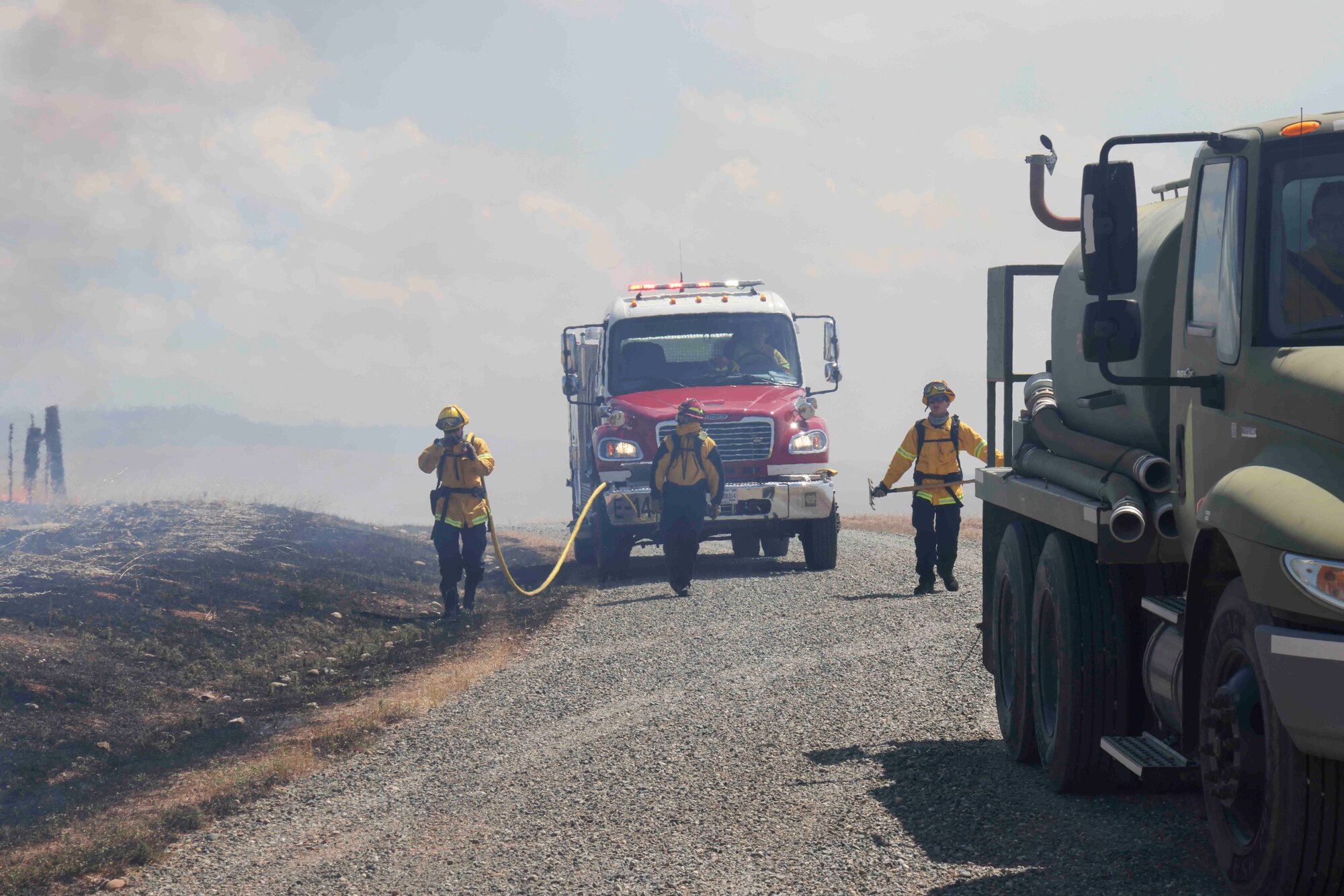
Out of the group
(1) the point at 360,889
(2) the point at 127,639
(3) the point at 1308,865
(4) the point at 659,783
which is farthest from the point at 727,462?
(3) the point at 1308,865

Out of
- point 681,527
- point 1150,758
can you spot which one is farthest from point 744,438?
point 1150,758

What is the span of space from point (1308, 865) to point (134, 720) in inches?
343

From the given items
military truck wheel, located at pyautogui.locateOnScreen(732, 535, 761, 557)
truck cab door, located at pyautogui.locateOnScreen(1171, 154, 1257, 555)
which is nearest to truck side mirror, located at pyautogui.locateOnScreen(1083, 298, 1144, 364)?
truck cab door, located at pyautogui.locateOnScreen(1171, 154, 1257, 555)

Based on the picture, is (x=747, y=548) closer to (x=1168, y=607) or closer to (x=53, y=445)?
(x=1168, y=607)

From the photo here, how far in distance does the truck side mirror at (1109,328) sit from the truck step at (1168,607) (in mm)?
1013

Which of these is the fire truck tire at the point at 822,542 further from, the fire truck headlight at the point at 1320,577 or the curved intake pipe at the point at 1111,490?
the fire truck headlight at the point at 1320,577

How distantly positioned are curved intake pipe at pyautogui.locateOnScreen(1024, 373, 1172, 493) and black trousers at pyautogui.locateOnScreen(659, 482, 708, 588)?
24.2 ft

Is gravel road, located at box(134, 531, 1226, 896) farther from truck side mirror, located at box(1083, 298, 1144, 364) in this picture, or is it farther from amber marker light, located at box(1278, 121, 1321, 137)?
amber marker light, located at box(1278, 121, 1321, 137)

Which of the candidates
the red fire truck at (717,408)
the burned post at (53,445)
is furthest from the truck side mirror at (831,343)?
the burned post at (53,445)

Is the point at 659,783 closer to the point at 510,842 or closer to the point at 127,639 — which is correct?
the point at 510,842

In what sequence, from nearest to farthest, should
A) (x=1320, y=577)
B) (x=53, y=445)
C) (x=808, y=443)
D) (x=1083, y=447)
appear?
(x=1320, y=577), (x=1083, y=447), (x=808, y=443), (x=53, y=445)

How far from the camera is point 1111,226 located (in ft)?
15.5

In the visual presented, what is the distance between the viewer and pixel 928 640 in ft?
35.4

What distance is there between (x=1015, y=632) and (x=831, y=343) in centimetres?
1029
